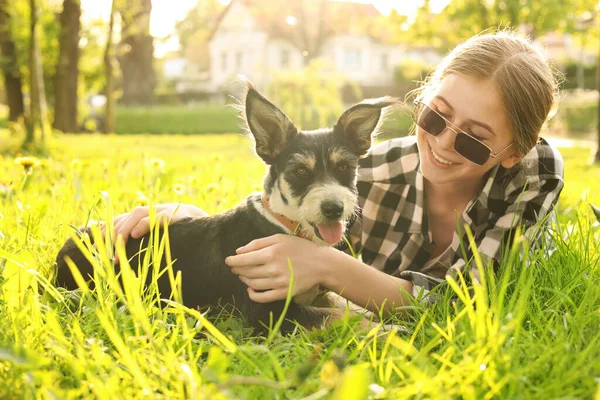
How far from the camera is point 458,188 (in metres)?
3.64

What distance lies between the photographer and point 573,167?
1105 centimetres

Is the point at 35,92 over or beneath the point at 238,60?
beneath

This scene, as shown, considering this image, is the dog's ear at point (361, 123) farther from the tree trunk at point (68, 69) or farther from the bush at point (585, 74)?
the bush at point (585, 74)

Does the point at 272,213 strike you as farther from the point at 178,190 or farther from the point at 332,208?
the point at 178,190

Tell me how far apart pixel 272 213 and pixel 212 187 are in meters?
1.64

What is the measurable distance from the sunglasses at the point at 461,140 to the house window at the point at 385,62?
50890 mm

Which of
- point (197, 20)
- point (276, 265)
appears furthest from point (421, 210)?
point (197, 20)

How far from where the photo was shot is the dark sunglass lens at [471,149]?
301 cm

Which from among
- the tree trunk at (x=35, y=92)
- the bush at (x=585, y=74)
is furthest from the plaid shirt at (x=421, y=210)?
the bush at (x=585, y=74)

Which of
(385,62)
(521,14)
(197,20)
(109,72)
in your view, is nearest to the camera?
(109,72)

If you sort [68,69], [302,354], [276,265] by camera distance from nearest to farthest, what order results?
[302,354], [276,265], [68,69]

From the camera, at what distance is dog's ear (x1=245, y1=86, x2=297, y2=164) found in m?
2.96

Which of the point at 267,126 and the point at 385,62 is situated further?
the point at 385,62

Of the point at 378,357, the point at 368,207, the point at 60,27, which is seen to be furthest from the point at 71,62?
the point at 378,357
